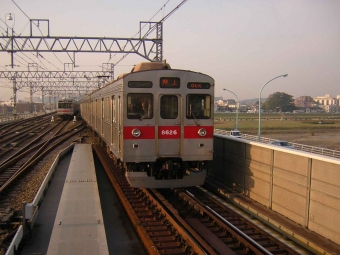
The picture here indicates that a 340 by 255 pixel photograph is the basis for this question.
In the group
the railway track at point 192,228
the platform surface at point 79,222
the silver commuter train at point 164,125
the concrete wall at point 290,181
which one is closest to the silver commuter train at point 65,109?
the platform surface at point 79,222

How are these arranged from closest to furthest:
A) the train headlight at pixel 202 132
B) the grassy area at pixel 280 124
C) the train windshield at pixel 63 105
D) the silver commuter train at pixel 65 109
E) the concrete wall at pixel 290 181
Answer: the concrete wall at pixel 290 181, the train headlight at pixel 202 132, the silver commuter train at pixel 65 109, the train windshield at pixel 63 105, the grassy area at pixel 280 124

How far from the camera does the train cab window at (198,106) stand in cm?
948

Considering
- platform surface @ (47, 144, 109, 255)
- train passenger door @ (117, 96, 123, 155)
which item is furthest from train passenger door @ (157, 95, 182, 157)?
platform surface @ (47, 144, 109, 255)

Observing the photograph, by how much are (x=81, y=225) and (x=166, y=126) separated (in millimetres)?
3452

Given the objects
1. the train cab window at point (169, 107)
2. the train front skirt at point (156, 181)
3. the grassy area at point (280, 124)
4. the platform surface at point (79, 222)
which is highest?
the train cab window at point (169, 107)

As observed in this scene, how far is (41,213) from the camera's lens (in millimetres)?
8859

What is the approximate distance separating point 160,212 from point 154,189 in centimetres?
196

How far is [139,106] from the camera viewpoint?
363 inches

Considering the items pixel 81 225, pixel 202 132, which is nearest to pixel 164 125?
pixel 202 132

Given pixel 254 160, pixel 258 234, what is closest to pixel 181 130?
pixel 254 160

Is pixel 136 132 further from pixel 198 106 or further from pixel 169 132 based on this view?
pixel 198 106

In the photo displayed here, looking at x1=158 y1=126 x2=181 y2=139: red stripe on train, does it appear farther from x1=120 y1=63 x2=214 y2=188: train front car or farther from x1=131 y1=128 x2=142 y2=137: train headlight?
x1=131 y1=128 x2=142 y2=137: train headlight

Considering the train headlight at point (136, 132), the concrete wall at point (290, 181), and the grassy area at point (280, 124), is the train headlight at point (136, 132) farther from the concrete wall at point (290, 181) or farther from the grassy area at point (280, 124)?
the grassy area at point (280, 124)

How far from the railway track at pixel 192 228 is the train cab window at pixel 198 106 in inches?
79.9
